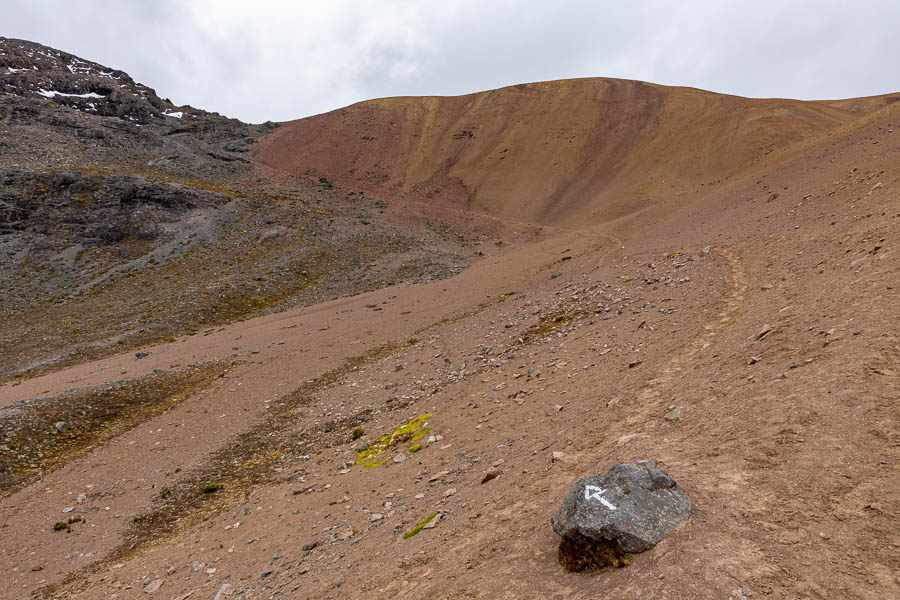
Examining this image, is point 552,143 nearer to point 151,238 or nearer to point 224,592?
point 151,238

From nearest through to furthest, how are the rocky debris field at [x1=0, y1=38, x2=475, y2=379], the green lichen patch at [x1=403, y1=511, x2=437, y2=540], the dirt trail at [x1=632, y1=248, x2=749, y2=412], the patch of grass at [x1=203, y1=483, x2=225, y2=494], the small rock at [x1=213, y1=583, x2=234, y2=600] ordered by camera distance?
1. the green lichen patch at [x1=403, y1=511, x2=437, y2=540]
2. the small rock at [x1=213, y1=583, x2=234, y2=600]
3. the dirt trail at [x1=632, y1=248, x2=749, y2=412]
4. the patch of grass at [x1=203, y1=483, x2=225, y2=494]
5. the rocky debris field at [x1=0, y1=38, x2=475, y2=379]

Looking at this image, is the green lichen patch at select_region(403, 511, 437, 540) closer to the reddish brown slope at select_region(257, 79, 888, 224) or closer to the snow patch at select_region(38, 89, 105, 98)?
the reddish brown slope at select_region(257, 79, 888, 224)

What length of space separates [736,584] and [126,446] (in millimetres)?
15028

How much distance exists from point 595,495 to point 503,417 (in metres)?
5.18

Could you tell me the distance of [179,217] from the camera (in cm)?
3912

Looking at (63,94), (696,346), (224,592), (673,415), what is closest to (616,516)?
(673,415)

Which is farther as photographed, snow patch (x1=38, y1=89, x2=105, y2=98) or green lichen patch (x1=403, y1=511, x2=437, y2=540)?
snow patch (x1=38, y1=89, x2=105, y2=98)

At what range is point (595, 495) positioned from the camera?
4.27 metres

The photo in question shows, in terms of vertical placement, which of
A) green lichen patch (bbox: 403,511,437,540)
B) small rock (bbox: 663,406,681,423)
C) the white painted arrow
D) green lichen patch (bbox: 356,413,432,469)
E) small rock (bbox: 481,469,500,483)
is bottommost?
green lichen patch (bbox: 356,413,432,469)

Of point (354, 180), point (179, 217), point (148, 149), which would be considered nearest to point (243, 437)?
point (179, 217)

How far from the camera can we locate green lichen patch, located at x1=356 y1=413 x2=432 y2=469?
9.87 m

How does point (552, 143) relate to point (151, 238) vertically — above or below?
above

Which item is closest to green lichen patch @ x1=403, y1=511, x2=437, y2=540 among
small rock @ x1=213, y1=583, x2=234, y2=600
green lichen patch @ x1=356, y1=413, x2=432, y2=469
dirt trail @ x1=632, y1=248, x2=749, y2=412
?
small rock @ x1=213, y1=583, x2=234, y2=600

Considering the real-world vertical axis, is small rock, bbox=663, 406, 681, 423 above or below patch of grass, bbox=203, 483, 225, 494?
above
